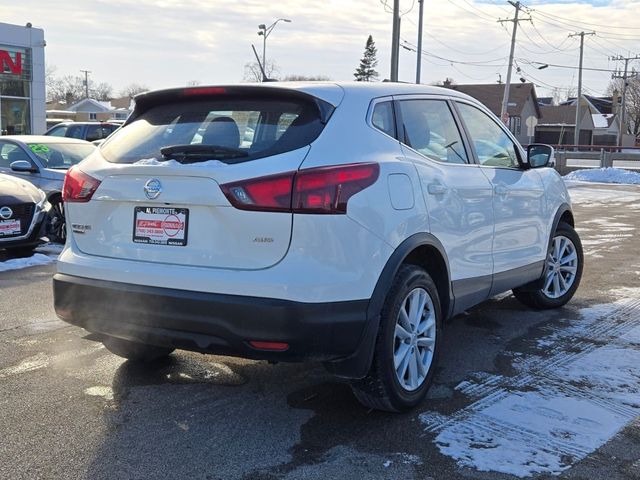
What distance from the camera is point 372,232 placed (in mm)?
3543

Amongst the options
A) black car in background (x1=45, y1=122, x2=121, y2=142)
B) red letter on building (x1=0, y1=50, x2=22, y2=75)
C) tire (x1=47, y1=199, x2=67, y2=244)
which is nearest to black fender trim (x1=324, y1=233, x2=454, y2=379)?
tire (x1=47, y1=199, x2=67, y2=244)

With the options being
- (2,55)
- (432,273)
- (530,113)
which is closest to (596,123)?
(530,113)

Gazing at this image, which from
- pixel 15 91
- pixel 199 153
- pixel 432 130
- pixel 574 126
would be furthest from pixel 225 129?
pixel 574 126

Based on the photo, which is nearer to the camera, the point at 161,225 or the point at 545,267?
the point at 161,225

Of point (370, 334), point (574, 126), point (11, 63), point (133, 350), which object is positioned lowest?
point (133, 350)

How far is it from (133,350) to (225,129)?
173 cm

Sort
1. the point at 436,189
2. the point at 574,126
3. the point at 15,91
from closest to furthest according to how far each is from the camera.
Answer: the point at 436,189
the point at 15,91
the point at 574,126

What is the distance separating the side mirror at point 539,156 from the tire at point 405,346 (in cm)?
202

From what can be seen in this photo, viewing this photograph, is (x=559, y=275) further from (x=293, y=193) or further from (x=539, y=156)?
(x=293, y=193)

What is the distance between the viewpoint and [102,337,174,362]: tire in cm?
449

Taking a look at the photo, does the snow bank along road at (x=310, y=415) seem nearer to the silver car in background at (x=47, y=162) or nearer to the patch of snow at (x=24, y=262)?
the patch of snow at (x=24, y=262)

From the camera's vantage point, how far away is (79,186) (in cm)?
392

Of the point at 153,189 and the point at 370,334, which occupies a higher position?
the point at 153,189

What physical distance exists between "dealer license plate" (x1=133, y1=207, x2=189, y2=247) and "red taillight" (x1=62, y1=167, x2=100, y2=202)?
1.18ft
